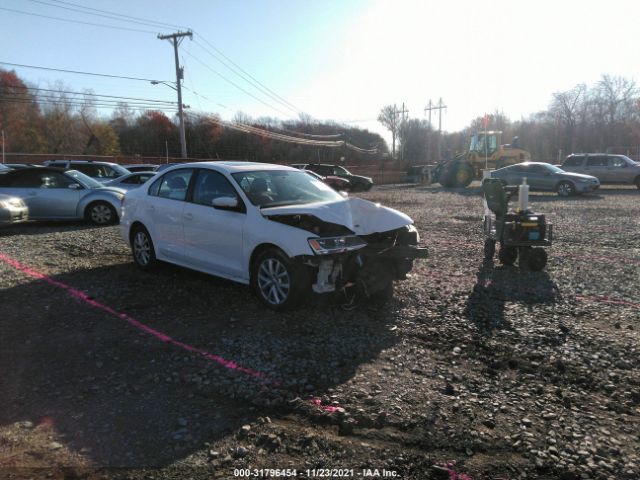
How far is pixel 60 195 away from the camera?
1220 cm

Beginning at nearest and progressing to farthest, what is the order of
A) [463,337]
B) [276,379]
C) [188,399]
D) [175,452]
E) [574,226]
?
[175,452], [188,399], [276,379], [463,337], [574,226]

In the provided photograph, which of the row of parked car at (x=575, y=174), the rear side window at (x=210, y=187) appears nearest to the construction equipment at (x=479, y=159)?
the row of parked car at (x=575, y=174)

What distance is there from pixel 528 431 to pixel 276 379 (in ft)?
6.06

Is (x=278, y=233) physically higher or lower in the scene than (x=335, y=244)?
higher

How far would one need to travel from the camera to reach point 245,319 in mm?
5230

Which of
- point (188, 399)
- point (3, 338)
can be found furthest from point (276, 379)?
point (3, 338)

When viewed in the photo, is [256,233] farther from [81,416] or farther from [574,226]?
[574,226]

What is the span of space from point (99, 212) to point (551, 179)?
18610 millimetres

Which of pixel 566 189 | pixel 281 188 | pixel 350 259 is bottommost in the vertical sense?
pixel 350 259

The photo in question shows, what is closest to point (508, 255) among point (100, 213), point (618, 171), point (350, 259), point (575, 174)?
point (350, 259)

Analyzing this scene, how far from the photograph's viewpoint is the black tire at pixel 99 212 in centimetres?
1234

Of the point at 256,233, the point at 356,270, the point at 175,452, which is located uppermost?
the point at 256,233

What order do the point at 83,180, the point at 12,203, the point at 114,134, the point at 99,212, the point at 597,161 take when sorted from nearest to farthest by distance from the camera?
the point at 12,203
the point at 99,212
the point at 83,180
the point at 597,161
the point at 114,134

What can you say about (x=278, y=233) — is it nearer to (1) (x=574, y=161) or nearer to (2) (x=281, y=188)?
(2) (x=281, y=188)
